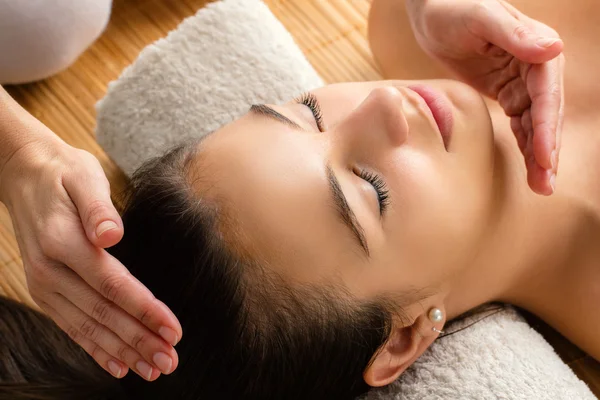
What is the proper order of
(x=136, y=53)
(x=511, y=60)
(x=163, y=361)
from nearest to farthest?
(x=163, y=361) < (x=511, y=60) < (x=136, y=53)

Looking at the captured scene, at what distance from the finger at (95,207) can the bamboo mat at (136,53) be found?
63 cm

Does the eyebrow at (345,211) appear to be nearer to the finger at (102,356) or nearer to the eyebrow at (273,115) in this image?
the eyebrow at (273,115)

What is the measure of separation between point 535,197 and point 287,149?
440 mm

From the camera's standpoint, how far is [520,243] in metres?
1.15

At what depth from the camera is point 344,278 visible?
980mm

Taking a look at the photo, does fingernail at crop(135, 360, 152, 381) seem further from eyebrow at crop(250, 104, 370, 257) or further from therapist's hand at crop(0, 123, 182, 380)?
eyebrow at crop(250, 104, 370, 257)

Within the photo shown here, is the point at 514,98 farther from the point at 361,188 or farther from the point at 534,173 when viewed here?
the point at 361,188

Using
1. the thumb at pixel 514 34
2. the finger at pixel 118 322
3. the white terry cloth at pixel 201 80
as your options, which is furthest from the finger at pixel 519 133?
the finger at pixel 118 322

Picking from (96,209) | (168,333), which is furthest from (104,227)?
(168,333)

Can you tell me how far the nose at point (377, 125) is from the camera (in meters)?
0.99

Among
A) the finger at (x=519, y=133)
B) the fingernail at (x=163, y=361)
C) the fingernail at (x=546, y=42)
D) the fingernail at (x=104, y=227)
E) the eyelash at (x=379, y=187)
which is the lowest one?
the fingernail at (x=163, y=361)

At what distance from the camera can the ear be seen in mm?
1086

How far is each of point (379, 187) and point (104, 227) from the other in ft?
1.21

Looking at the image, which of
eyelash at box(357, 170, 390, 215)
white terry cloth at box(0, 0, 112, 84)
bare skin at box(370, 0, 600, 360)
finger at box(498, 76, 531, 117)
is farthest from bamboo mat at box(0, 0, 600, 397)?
eyelash at box(357, 170, 390, 215)
